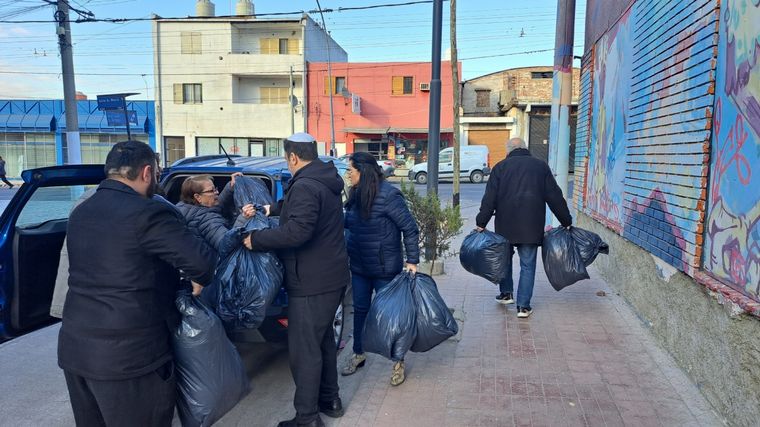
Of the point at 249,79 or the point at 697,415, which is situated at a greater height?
the point at 249,79

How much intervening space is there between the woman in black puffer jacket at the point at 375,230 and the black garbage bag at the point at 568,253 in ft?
6.57

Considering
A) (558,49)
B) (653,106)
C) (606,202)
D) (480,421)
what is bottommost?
(480,421)

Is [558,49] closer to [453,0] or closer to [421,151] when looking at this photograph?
[453,0]

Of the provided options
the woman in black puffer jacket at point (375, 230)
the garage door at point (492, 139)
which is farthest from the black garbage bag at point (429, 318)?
the garage door at point (492, 139)

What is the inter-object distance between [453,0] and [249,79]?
88.1 feet

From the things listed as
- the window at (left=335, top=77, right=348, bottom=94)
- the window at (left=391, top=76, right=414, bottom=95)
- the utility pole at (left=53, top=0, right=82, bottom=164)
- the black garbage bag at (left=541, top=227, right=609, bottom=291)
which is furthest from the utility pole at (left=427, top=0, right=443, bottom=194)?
the window at (left=335, top=77, right=348, bottom=94)

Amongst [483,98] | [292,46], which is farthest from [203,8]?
[483,98]

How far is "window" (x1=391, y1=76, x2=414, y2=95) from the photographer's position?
1324 inches

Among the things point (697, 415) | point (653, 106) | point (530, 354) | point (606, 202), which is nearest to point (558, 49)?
point (606, 202)

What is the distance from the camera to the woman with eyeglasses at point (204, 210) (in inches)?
145

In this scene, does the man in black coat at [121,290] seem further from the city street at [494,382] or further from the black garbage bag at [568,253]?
the black garbage bag at [568,253]

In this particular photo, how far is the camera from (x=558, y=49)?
788 cm

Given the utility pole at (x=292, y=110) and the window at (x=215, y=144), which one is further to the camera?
the window at (x=215, y=144)

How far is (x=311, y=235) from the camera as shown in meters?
3.18
